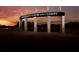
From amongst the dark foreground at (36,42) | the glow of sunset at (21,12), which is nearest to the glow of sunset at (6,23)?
the glow of sunset at (21,12)

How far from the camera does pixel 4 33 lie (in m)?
5.72

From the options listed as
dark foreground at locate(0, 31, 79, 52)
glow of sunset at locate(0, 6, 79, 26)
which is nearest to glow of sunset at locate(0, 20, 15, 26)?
glow of sunset at locate(0, 6, 79, 26)

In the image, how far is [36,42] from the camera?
575 cm

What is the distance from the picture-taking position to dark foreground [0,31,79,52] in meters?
5.72

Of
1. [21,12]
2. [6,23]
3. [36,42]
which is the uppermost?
[21,12]

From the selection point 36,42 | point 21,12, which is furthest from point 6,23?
point 36,42

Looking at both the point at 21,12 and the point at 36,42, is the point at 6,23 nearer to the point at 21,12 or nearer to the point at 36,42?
the point at 21,12

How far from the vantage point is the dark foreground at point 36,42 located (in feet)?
18.8

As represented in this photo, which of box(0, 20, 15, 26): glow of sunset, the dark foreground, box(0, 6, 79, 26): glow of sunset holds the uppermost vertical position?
box(0, 6, 79, 26): glow of sunset

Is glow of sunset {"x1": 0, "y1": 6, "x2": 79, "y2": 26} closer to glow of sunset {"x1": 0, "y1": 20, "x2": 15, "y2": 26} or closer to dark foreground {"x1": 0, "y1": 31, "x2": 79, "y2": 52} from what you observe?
glow of sunset {"x1": 0, "y1": 20, "x2": 15, "y2": 26}

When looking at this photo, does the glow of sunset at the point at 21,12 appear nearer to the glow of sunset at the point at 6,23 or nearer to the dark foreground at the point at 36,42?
the glow of sunset at the point at 6,23
